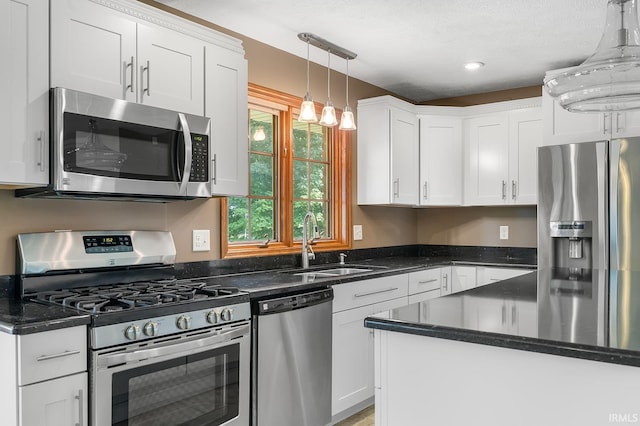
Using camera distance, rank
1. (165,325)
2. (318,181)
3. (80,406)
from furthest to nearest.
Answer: (318,181)
(165,325)
(80,406)

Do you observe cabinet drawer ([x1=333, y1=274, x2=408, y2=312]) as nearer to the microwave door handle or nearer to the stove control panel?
the stove control panel

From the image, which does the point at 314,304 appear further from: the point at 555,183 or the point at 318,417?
the point at 555,183

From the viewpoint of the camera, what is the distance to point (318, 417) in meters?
2.82

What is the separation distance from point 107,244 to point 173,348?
28.4 inches

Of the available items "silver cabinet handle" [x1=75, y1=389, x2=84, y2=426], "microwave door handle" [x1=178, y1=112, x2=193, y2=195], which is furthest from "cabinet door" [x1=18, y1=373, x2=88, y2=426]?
"microwave door handle" [x1=178, y1=112, x2=193, y2=195]

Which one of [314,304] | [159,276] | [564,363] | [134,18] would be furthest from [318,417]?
[134,18]

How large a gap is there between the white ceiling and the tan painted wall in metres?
0.14

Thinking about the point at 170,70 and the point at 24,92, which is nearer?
the point at 24,92

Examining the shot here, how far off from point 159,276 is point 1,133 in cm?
105

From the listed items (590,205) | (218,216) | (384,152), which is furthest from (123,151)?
(590,205)

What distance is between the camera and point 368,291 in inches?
128

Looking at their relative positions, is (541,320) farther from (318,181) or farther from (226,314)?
(318,181)

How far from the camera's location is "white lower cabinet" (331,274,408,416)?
3.03 m

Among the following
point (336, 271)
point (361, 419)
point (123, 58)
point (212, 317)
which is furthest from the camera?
point (336, 271)
